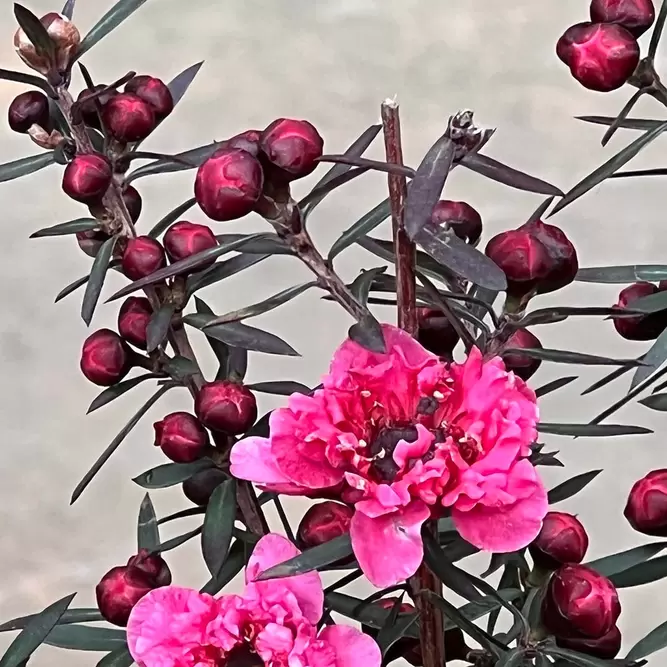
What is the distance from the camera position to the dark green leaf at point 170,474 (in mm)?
484

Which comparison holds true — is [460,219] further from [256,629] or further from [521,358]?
[256,629]

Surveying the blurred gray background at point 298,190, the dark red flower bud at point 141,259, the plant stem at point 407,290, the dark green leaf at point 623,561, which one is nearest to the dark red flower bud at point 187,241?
the dark red flower bud at point 141,259

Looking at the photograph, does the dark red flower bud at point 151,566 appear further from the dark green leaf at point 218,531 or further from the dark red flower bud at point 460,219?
the dark red flower bud at point 460,219

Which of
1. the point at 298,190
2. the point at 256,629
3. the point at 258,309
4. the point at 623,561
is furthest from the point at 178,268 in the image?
the point at 298,190

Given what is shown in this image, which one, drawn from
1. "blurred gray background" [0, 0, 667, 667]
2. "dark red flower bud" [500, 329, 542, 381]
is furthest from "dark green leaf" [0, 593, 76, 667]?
"blurred gray background" [0, 0, 667, 667]

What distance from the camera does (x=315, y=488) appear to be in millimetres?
351

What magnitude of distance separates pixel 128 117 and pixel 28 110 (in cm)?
5

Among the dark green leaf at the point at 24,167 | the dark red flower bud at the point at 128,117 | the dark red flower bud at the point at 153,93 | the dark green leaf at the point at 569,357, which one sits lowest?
the dark green leaf at the point at 569,357

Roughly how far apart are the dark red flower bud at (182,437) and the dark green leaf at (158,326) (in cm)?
4

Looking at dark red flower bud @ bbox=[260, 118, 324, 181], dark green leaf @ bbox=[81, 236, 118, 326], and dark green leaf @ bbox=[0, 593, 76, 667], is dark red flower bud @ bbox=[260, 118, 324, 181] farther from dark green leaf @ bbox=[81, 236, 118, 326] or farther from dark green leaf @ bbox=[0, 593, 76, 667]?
dark green leaf @ bbox=[0, 593, 76, 667]

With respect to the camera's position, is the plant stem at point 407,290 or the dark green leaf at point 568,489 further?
the dark green leaf at point 568,489

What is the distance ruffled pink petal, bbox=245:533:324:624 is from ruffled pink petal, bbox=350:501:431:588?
48mm

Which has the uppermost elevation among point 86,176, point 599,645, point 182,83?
point 182,83

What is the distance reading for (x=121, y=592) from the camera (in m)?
0.44
